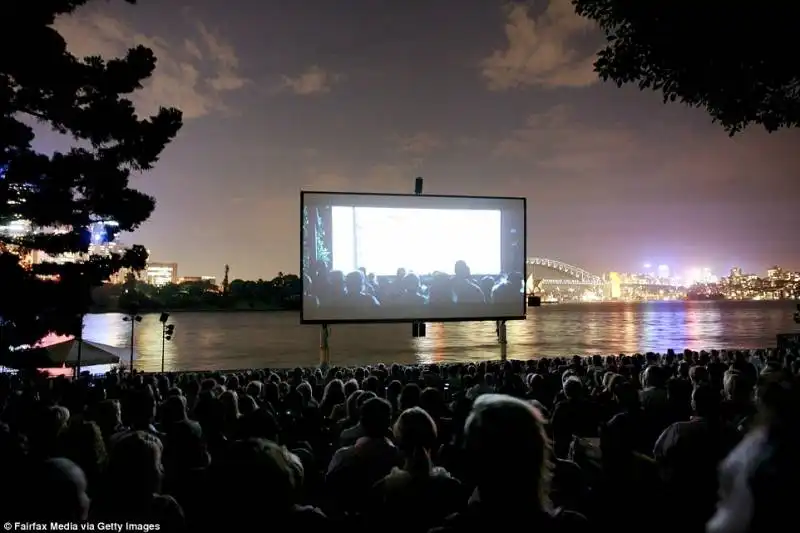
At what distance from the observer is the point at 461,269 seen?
16844 millimetres

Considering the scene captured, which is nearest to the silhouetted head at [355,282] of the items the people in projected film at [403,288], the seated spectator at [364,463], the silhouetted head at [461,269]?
the people in projected film at [403,288]

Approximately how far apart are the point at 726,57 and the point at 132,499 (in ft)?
24.9

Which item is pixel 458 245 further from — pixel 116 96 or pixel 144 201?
pixel 116 96

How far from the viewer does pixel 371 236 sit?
16.1 meters

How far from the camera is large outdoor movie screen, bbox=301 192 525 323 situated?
1606 cm

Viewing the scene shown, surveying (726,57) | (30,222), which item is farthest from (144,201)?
(726,57)

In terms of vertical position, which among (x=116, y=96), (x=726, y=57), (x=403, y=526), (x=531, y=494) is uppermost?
(x=116, y=96)

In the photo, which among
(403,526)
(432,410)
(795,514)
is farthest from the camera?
(432,410)

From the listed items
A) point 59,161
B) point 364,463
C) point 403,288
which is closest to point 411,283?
point 403,288

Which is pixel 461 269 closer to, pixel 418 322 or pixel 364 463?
pixel 418 322

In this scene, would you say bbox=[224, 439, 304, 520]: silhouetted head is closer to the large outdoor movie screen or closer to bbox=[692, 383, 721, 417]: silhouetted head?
bbox=[692, 383, 721, 417]: silhouetted head

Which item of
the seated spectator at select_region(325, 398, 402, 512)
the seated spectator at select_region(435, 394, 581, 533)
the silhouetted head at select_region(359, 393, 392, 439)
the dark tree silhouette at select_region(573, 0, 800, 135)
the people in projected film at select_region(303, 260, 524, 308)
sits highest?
the dark tree silhouette at select_region(573, 0, 800, 135)

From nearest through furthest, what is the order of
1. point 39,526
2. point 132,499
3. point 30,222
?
1. point 39,526
2. point 132,499
3. point 30,222

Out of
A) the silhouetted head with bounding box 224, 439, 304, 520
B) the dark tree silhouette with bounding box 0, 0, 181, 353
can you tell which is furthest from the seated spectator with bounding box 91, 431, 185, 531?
the dark tree silhouette with bounding box 0, 0, 181, 353
